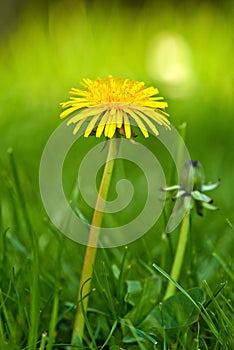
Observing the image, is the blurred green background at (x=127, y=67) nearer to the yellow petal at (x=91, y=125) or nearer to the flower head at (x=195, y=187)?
the flower head at (x=195, y=187)

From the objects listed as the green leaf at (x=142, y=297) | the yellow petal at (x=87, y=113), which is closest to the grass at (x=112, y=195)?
the green leaf at (x=142, y=297)

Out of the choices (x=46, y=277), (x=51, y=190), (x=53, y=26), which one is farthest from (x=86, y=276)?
(x=53, y=26)

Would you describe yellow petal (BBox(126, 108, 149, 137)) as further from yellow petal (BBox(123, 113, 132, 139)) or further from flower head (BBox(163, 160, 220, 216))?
flower head (BBox(163, 160, 220, 216))

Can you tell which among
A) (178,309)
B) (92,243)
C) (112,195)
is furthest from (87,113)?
(112,195)

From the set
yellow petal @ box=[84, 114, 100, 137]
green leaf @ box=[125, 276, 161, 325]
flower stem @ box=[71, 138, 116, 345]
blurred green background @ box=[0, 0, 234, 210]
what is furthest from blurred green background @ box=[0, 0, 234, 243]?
yellow petal @ box=[84, 114, 100, 137]

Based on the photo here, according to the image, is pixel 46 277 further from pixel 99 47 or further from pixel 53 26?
pixel 53 26

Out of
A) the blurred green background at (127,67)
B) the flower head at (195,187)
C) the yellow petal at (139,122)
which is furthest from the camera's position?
the blurred green background at (127,67)
